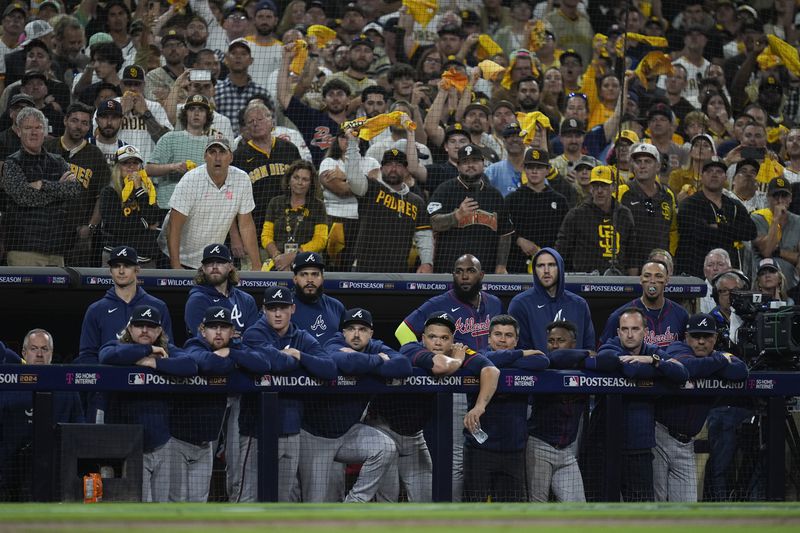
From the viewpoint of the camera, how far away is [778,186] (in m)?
12.1

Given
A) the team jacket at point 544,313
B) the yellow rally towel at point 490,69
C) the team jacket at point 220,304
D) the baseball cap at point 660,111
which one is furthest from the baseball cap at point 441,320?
the yellow rally towel at point 490,69

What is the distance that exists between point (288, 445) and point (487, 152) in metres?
5.08

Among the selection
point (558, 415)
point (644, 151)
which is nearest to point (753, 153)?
point (644, 151)

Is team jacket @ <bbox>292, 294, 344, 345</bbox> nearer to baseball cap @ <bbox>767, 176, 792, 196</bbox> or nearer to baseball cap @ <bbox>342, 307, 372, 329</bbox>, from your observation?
baseball cap @ <bbox>342, 307, 372, 329</bbox>

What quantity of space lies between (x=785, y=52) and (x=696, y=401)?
25.7 feet

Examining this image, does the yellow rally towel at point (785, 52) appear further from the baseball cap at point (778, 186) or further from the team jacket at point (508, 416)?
the team jacket at point (508, 416)

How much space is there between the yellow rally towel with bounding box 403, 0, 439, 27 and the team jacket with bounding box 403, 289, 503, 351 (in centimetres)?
A: 614

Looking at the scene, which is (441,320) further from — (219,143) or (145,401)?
(219,143)

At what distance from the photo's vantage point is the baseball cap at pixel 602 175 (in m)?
11.3

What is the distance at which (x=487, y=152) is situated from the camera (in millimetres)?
12328

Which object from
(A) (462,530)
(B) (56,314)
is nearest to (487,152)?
(B) (56,314)

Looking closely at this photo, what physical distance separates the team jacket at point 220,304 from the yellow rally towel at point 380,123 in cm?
258

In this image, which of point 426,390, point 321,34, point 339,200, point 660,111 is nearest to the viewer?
point 426,390

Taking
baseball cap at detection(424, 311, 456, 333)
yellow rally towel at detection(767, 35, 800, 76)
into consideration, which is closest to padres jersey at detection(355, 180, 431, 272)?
baseball cap at detection(424, 311, 456, 333)
